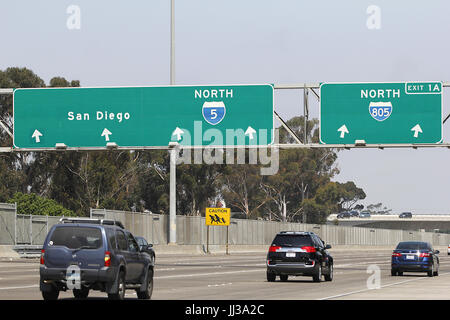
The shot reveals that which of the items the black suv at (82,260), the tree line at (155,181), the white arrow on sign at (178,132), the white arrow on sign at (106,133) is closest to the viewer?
the black suv at (82,260)

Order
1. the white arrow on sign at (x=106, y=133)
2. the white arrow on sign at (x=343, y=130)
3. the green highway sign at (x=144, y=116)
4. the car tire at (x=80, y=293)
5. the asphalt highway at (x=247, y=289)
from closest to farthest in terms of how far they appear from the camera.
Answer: the car tire at (x=80, y=293), the asphalt highway at (x=247, y=289), the white arrow on sign at (x=343, y=130), the green highway sign at (x=144, y=116), the white arrow on sign at (x=106, y=133)

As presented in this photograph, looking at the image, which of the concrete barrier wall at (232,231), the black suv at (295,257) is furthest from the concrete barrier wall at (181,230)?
the black suv at (295,257)

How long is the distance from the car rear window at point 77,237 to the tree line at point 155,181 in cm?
5861

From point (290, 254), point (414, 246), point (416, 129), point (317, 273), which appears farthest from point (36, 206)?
point (317, 273)

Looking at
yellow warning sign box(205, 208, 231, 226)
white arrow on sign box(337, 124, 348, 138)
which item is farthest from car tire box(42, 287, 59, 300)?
yellow warning sign box(205, 208, 231, 226)

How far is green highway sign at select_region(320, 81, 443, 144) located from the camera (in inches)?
1689

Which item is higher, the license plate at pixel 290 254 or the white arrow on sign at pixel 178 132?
Result: the white arrow on sign at pixel 178 132

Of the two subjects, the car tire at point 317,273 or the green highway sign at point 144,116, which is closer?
the car tire at point 317,273

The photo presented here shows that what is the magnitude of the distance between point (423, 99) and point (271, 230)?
2130 inches

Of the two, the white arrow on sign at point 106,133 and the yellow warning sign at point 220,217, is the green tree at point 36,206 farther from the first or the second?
the white arrow on sign at point 106,133

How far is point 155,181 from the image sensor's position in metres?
106

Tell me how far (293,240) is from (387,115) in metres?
11.9

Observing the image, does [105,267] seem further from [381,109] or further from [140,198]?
[140,198]

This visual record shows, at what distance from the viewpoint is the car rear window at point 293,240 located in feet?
108
